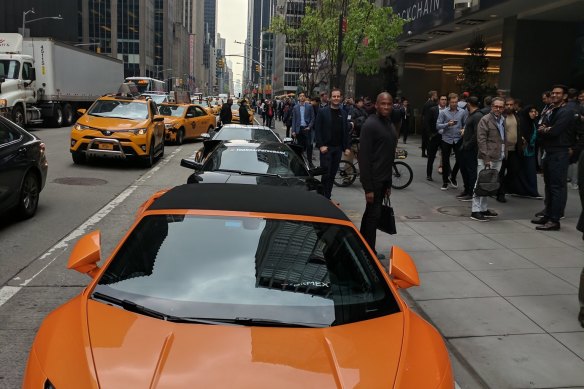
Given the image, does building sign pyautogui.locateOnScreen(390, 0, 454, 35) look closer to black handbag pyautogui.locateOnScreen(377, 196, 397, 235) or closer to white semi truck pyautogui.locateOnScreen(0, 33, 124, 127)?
black handbag pyautogui.locateOnScreen(377, 196, 397, 235)

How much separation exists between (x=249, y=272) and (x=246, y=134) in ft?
28.1

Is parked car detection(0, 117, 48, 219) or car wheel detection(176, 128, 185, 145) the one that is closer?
parked car detection(0, 117, 48, 219)

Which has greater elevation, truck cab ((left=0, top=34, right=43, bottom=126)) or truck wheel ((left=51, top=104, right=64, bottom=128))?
truck cab ((left=0, top=34, right=43, bottom=126))

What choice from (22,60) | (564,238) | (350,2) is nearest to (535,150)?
(564,238)

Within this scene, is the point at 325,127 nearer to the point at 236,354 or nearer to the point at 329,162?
the point at 329,162

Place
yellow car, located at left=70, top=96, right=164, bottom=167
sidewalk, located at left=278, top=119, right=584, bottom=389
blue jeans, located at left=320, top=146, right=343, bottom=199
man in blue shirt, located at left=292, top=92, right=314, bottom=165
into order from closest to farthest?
sidewalk, located at left=278, top=119, right=584, bottom=389 < blue jeans, located at left=320, top=146, right=343, bottom=199 < yellow car, located at left=70, top=96, right=164, bottom=167 < man in blue shirt, located at left=292, top=92, right=314, bottom=165

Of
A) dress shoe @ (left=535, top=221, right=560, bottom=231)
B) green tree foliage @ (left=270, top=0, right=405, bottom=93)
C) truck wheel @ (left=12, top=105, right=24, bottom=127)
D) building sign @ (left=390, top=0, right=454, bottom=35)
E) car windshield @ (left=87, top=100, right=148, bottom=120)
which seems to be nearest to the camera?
dress shoe @ (left=535, top=221, right=560, bottom=231)

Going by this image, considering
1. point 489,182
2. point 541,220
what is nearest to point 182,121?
point 489,182

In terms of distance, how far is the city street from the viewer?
4258 millimetres

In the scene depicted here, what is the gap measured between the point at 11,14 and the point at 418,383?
7440cm

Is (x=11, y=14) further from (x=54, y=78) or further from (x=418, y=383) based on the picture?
(x=418, y=383)

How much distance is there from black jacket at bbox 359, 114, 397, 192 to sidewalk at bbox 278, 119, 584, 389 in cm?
119

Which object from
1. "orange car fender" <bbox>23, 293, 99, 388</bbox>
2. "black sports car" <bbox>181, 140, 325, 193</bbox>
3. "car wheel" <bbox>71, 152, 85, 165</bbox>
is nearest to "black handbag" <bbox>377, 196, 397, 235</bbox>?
"black sports car" <bbox>181, 140, 325, 193</bbox>

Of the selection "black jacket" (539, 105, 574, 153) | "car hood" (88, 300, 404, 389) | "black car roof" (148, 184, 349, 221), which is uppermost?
"black jacket" (539, 105, 574, 153)
